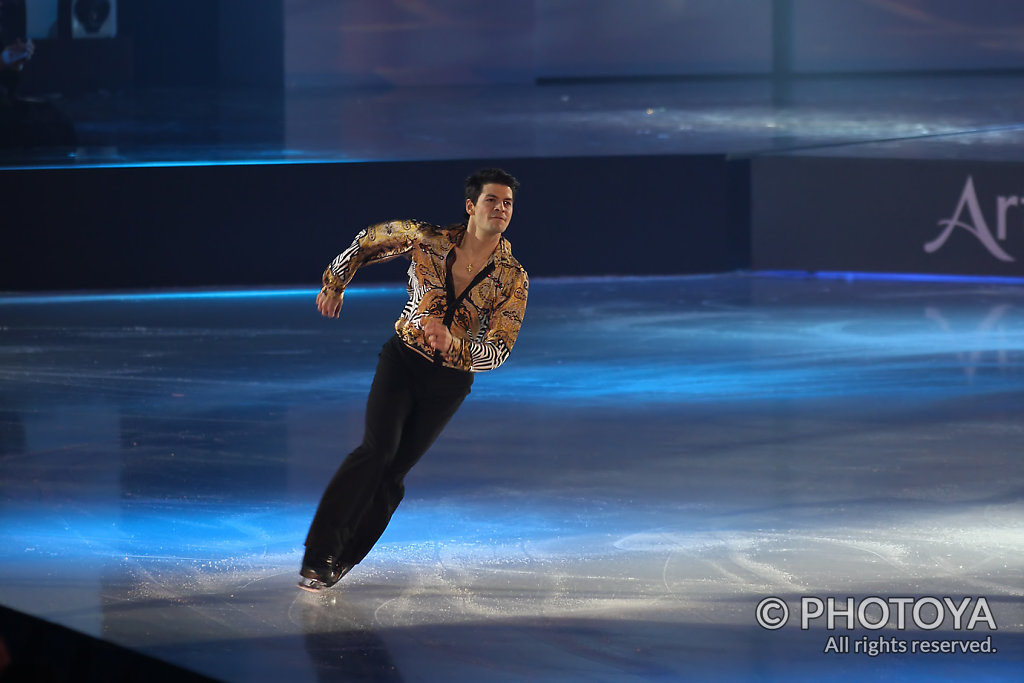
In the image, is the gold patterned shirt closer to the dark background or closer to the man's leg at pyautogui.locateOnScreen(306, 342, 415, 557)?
the man's leg at pyautogui.locateOnScreen(306, 342, 415, 557)

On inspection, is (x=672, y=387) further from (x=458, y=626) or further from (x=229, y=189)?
(x=229, y=189)

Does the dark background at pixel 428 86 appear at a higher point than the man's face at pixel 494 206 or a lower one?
higher

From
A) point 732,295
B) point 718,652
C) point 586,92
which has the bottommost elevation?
point 718,652

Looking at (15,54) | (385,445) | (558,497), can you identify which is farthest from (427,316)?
(15,54)

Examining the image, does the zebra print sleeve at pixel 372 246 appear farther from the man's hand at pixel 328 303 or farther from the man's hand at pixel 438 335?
the man's hand at pixel 438 335

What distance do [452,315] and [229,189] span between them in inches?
308

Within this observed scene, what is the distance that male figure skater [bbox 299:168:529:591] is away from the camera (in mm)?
4820

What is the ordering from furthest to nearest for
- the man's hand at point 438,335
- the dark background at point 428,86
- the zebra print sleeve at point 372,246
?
the dark background at point 428,86 < the zebra print sleeve at point 372,246 < the man's hand at point 438,335

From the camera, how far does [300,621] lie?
4.76m

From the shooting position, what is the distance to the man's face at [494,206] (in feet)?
15.6

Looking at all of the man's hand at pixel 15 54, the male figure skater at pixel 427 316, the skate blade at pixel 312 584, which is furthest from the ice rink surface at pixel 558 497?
the man's hand at pixel 15 54

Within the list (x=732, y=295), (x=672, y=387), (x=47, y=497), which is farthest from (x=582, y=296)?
(x=47, y=497)

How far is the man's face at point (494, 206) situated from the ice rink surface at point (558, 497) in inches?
45.5

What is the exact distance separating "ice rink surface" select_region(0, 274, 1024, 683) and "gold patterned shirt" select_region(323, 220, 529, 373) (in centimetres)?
81
